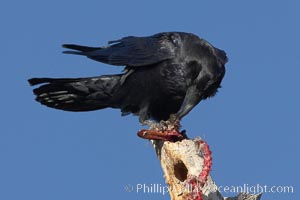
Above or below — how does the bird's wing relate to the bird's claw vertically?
above

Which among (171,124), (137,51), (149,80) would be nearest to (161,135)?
(171,124)

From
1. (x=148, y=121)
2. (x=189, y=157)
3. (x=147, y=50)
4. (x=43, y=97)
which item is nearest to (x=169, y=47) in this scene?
(x=147, y=50)

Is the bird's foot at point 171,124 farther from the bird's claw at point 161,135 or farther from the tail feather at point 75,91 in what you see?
the tail feather at point 75,91

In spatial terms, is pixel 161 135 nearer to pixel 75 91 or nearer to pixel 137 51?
pixel 137 51

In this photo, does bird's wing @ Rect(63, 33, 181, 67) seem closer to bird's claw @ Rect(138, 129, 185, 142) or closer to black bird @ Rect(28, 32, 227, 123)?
black bird @ Rect(28, 32, 227, 123)

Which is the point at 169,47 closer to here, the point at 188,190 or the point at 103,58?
the point at 103,58

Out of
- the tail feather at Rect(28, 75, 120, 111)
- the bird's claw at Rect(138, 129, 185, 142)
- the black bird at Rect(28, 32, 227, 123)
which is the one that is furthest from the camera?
the tail feather at Rect(28, 75, 120, 111)

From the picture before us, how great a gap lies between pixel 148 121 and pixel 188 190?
2.11 metres

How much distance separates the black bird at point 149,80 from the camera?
7.70 metres

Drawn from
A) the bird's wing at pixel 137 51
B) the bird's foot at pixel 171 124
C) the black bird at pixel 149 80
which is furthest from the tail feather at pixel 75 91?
the bird's foot at pixel 171 124

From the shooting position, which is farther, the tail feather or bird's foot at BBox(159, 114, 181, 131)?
the tail feather

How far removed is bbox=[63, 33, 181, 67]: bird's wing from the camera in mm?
7855

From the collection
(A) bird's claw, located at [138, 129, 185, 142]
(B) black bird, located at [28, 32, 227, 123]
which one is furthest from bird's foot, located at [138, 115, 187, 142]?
(B) black bird, located at [28, 32, 227, 123]

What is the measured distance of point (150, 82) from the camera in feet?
25.5
